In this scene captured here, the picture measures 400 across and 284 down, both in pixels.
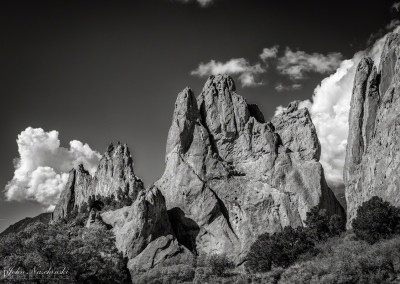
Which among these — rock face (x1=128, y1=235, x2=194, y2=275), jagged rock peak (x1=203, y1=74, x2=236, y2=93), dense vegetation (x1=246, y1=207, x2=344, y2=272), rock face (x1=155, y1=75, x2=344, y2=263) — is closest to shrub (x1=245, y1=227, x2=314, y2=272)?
dense vegetation (x1=246, y1=207, x2=344, y2=272)

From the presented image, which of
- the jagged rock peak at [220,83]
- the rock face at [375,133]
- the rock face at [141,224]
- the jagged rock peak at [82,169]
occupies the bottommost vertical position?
the rock face at [141,224]

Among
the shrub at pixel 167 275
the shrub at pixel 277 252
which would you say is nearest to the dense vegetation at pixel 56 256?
the shrub at pixel 167 275

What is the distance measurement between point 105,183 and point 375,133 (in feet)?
269

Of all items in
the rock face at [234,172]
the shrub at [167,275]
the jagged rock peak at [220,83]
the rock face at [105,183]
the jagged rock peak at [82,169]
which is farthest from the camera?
the jagged rock peak at [82,169]

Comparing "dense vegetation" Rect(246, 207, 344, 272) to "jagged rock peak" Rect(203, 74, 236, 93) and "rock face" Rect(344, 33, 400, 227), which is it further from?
"jagged rock peak" Rect(203, 74, 236, 93)

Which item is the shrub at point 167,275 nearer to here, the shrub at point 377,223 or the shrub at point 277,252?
the shrub at point 277,252

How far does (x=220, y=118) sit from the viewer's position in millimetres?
96000

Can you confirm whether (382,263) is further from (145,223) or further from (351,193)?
(351,193)

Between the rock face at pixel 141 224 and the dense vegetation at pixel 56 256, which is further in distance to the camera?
the rock face at pixel 141 224

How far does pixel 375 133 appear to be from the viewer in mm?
77750

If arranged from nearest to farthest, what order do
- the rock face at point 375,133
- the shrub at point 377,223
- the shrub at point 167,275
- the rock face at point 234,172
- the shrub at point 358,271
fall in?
the shrub at point 358,271
the shrub at point 377,223
the shrub at point 167,275
the rock face at point 375,133
the rock face at point 234,172

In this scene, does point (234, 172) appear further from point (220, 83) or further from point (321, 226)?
point (220, 83)

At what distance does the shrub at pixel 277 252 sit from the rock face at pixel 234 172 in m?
15.5

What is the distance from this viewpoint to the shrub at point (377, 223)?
48.5 metres
